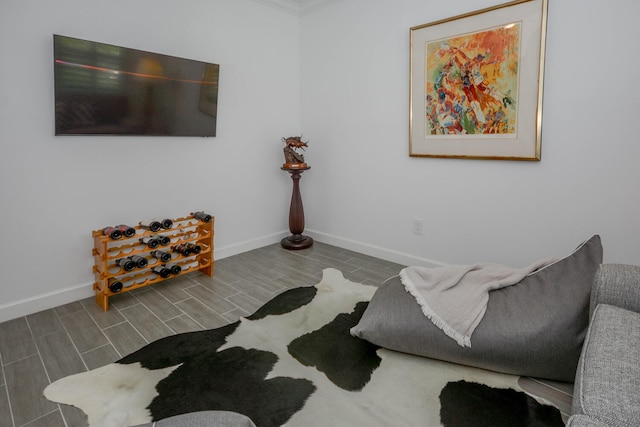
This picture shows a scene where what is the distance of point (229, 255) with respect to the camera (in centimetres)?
361

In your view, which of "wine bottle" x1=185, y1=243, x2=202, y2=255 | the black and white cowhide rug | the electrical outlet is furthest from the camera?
the electrical outlet

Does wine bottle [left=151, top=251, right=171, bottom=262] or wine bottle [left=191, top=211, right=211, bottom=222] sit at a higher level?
wine bottle [left=191, top=211, right=211, bottom=222]

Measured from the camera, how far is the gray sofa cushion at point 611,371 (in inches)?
34.3

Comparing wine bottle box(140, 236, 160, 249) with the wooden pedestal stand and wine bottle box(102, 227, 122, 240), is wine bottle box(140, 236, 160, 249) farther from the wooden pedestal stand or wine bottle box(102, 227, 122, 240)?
the wooden pedestal stand

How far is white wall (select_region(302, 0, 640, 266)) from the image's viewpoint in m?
2.22

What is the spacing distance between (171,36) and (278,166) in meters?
1.57

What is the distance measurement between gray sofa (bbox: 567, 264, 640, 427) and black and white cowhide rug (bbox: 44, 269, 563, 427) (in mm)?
477

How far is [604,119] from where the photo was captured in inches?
88.3

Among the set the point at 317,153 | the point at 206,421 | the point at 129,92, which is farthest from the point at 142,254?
the point at 206,421

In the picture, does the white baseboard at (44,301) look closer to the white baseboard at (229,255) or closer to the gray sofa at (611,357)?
the white baseboard at (229,255)

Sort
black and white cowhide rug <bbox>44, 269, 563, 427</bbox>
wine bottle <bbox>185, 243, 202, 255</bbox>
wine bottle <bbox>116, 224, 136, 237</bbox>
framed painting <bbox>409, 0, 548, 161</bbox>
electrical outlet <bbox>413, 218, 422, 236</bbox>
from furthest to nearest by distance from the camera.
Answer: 1. electrical outlet <bbox>413, 218, 422, 236</bbox>
2. wine bottle <bbox>185, 243, 202, 255</bbox>
3. wine bottle <bbox>116, 224, 136, 237</bbox>
4. framed painting <bbox>409, 0, 548, 161</bbox>
5. black and white cowhide rug <bbox>44, 269, 563, 427</bbox>

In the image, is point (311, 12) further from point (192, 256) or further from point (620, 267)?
point (620, 267)

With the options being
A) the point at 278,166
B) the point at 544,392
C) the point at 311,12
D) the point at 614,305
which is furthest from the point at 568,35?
the point at 278,166

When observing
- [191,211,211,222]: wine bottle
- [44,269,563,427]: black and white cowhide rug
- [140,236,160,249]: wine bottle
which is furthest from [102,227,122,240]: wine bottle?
[44,269,563,427]: black and white cowhide rug
